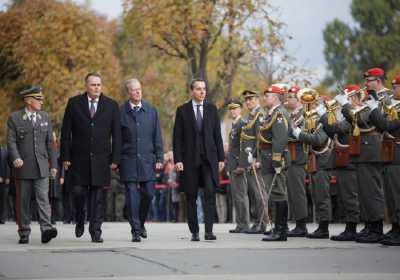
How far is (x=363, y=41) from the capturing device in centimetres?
8212

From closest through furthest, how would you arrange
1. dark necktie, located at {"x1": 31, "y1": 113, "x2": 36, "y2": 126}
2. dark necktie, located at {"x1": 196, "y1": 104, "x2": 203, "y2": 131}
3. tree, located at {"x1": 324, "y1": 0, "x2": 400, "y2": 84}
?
dark necktie, located at {"x1": 31, "y1": 113, "x2": 36, "y2": 126} → dark necktie, located at {"x1": 196, "y1": 104, "x2": 203, "y2": 131} → tree, located at {"x1": 324, "y1": 0, "x2": 400, "y2": 84}

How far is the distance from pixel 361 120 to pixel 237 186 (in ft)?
15.0

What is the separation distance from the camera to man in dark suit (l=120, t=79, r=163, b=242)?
1520 cm

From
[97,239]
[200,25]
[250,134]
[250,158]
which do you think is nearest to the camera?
[97,239]

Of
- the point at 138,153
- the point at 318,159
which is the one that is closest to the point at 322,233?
the point at 318,159

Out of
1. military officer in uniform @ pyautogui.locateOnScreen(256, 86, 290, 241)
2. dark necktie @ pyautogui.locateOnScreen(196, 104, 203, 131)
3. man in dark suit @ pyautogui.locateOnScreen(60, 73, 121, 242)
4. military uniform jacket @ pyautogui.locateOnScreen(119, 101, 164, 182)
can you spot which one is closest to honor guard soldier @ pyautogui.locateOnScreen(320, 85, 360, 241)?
military officer in uniform @ pyautogui.locateOnScreen(256, 86, 290, 241)

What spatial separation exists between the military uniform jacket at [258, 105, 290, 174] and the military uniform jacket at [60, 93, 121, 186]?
7.15 feet

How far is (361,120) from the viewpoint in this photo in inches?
566

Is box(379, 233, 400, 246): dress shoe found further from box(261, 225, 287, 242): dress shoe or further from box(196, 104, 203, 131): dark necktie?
box(196, 104, 203, 131): dark necktie

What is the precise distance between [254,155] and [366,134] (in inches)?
153

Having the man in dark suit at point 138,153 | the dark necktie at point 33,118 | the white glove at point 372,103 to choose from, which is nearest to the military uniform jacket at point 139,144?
the man in dark suit at point 138,153

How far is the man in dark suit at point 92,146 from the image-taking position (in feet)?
47.9

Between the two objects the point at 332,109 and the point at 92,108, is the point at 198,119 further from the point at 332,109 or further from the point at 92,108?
the point at 332,109

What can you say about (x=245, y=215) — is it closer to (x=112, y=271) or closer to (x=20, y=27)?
(x=112, y=271)
